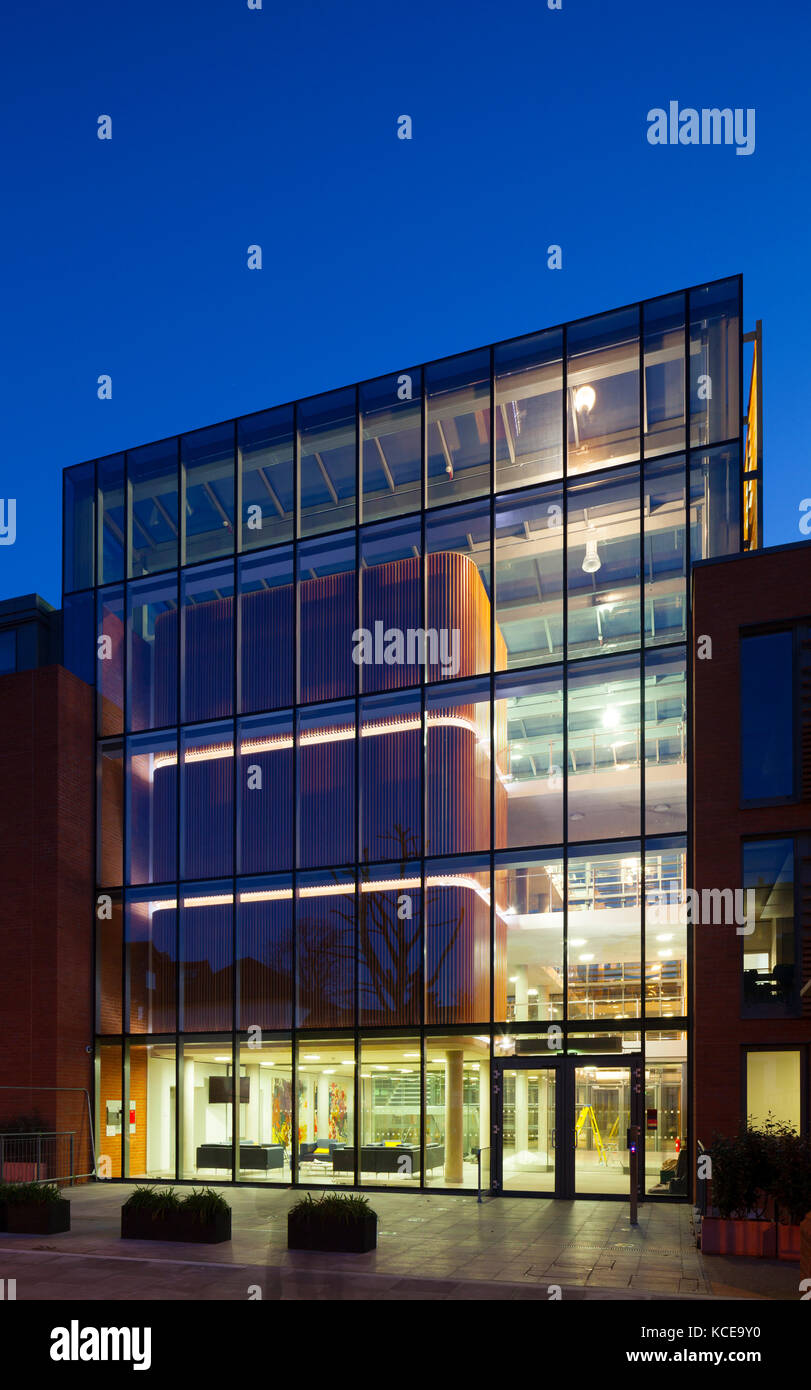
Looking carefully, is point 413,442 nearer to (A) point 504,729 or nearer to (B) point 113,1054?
(A) point 504,729

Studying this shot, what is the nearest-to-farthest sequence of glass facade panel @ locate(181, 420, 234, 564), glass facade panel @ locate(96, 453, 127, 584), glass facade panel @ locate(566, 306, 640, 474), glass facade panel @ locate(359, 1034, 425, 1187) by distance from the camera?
glass facade panel @ locate(359, 1034, 425, 1187)
glass facade panel @ locate(566, 306, 640, 474)
glass facade panel @ locate(181, 420, 234, 564)
glass facade panel @ locate(96, 453, 127, 584)

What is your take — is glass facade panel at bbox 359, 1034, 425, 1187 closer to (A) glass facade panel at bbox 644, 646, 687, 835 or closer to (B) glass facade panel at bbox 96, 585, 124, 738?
(A) glass facade panel at bbox 644, 646, 687, 835

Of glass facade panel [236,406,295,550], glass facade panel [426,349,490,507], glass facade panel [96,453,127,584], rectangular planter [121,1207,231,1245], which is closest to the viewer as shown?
rectangular planter [121,1207,231,1245]

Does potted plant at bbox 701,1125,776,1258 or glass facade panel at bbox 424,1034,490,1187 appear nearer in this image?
potted plant at bbox 701,1125,776,1258

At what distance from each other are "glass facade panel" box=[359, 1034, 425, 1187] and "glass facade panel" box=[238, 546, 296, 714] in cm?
700

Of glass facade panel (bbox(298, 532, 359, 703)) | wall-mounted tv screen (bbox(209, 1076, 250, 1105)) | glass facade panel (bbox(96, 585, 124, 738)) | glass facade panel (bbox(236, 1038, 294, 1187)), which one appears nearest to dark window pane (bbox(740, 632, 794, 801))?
glass facade panel (bbox(298, 532, 359, 703))

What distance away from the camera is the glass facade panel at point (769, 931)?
58.6 feet

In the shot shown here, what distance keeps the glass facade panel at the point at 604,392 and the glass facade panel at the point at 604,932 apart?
7292 millimetres

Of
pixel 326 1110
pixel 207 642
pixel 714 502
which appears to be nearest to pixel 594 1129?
pixel 326 1110

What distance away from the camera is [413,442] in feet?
78.6

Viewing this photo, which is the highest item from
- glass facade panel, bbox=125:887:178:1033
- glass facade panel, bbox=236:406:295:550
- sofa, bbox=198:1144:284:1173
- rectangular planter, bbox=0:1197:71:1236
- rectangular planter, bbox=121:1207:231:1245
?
glass facade panel, bbox=236:406:295:550

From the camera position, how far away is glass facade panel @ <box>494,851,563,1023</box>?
2070cm

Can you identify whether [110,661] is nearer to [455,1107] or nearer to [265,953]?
[265,953]
